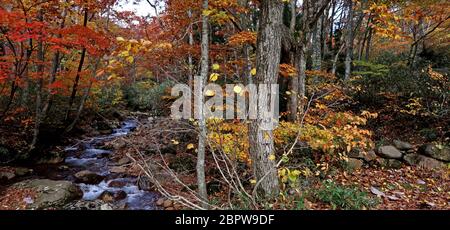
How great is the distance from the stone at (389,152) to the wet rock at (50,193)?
8.21 metres

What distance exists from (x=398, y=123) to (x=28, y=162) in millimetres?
12737

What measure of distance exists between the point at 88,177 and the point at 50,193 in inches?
65.0

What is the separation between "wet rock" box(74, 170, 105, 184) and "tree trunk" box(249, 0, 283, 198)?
5.98 metres

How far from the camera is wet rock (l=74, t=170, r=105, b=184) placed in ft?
28.5

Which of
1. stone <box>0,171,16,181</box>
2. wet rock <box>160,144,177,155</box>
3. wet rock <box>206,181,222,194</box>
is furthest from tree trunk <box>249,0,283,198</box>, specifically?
stone <box>0,171,16,181</box>

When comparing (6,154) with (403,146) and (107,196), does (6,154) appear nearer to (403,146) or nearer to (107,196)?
(107,196)

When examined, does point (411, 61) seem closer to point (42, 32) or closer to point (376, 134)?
point (376, 134)

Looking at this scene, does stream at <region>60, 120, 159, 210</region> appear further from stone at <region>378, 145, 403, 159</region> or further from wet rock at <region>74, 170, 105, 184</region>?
stone at <region>378, 145, 403, 159</region>

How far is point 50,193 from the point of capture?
7195 millimetres

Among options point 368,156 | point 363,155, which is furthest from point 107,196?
point 368,156

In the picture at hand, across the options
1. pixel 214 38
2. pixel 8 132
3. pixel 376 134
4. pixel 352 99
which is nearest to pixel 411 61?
pixel 352 99

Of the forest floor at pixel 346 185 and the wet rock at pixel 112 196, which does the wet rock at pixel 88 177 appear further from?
the forest floor at pixel 346 185

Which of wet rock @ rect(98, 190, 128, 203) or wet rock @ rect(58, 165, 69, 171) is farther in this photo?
wet rock @ rect(58, 165, 69, 171)

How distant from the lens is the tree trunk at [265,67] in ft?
15.2
